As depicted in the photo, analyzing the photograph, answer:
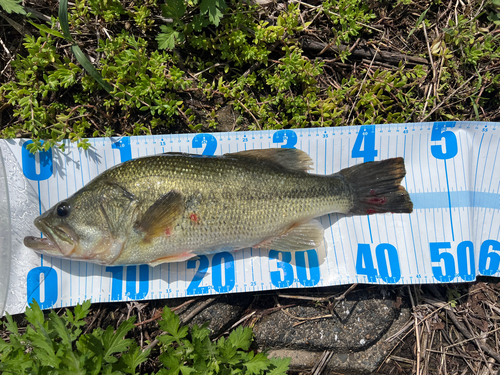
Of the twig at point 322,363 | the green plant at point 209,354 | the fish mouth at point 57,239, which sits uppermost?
the fish mouth at point 57,239

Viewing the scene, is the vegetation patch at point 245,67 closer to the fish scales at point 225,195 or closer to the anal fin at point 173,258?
the fish scales at point 225,195

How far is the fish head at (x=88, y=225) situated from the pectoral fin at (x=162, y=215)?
18 cm

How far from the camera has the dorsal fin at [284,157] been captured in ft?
9.36

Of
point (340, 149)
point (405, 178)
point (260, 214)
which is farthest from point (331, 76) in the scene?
point (260, 214)

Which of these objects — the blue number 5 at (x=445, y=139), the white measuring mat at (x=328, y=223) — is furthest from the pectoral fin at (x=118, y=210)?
the blue number 5 at (x=445, y=139)

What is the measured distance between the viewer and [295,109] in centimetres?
309

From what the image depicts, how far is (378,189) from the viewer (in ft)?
9.50

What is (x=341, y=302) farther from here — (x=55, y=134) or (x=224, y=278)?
(x=55, y=134)

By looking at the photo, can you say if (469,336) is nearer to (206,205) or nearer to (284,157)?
(284,157)

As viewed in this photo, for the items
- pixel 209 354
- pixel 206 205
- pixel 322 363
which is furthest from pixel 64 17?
pixel 322 363

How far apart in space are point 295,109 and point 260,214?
1.15 m

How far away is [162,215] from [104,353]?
43.9 inches

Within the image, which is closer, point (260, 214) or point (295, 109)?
point (260, 214)

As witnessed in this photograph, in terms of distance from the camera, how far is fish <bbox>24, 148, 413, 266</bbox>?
2.53 m
